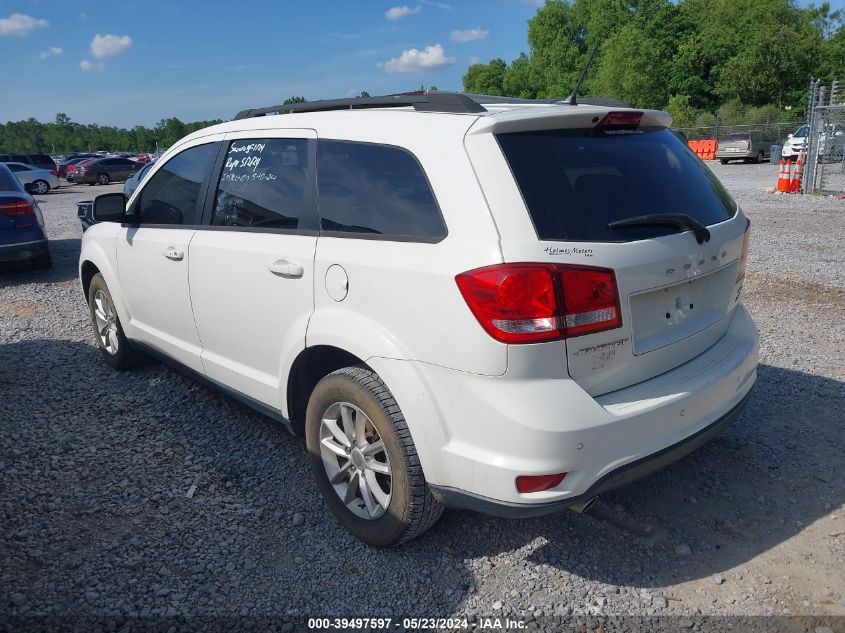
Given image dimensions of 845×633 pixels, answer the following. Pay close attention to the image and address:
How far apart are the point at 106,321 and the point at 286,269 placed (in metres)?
2.91

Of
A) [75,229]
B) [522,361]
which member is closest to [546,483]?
[522,361]

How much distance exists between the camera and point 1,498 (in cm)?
354

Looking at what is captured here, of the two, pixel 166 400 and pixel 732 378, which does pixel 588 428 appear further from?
pixel 166 400

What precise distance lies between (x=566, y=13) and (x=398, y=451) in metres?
83.6

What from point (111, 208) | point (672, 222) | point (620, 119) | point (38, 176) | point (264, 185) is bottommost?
point (38, 176)

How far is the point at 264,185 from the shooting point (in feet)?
A: 11.6

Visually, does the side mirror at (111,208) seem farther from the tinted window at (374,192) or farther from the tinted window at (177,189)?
the tinted window at (374,192)

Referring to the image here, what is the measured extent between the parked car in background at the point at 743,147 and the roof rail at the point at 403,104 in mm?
31687

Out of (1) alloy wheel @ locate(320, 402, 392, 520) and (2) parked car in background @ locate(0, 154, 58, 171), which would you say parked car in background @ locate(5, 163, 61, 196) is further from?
(1) alloy wheel @ locate(320, 402, 392, 520)

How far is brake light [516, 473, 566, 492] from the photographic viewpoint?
2400 millimetres

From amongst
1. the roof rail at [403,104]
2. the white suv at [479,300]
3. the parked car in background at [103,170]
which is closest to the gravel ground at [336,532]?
the white suv at [479,300]

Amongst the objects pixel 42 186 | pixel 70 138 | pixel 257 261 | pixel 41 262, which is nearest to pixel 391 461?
pixel 257 261

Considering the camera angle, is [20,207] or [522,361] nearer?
[522,361]

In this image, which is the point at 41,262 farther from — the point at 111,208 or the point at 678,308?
the point at 678,308
